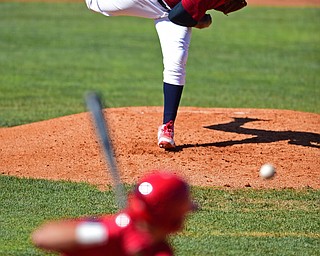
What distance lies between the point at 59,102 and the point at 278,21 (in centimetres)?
1257

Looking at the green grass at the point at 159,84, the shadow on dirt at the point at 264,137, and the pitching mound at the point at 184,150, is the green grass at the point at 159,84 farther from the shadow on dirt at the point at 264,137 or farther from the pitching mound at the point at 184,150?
the shadow on dirt at the point at 264,137

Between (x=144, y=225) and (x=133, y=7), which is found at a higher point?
(x=144, y=225)

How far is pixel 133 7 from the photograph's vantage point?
8.56 meters

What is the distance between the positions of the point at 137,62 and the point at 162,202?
14.2 meters

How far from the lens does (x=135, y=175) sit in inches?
307

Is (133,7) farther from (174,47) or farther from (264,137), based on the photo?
(264,137)

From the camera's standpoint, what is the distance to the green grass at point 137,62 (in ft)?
45.5

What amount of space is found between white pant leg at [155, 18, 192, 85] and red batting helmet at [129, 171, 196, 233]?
4761 mm

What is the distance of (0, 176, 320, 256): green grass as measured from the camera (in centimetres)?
597

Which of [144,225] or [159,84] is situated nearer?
[144,225]

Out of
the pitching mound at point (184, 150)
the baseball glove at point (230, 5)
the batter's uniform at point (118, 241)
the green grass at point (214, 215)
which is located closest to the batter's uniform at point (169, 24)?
the baseball glove at point (230, 5)

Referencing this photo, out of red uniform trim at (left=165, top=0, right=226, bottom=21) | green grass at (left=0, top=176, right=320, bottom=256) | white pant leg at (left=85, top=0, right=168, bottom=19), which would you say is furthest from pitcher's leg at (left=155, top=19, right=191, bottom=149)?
green grass at (left=0, top=176, right=320, bottom=256)

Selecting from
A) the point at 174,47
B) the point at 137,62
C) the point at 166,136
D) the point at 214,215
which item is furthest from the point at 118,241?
the point at 137,62

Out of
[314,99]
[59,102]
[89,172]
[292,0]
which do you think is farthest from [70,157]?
[292,0]
